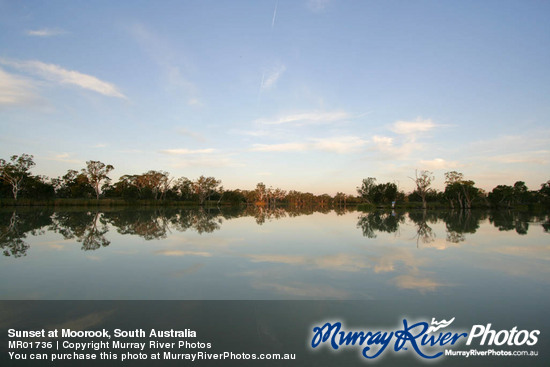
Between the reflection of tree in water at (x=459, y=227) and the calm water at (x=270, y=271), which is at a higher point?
the calm water at (x=270, y=271)

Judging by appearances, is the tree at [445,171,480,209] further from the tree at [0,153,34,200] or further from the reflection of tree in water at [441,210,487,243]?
the tree at [0,153,34,200]

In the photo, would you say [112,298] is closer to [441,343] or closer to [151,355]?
[151,355]

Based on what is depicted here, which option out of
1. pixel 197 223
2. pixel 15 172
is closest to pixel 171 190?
pixel 15 172

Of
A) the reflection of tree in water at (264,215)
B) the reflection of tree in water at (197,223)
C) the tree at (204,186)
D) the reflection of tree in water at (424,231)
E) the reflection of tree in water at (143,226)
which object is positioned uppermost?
the tree at (204,186)

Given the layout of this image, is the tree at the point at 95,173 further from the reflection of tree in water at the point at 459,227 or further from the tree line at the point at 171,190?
the reflection of tree in water at the point at 459,227

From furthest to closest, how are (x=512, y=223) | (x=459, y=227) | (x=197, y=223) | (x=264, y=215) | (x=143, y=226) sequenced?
1. (x=264, y=215)
2. (x=512, y=223)
3. (x=197, y=223)
4. (x=459, y=227)
5. (x=143, y=226)

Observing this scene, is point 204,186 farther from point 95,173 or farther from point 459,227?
point 459,227

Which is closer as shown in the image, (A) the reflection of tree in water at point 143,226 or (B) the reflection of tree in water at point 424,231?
(B) the reflection of tree in water at point 424,231

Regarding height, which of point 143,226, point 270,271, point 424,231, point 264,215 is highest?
point 143,226

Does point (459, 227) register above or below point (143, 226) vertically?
below

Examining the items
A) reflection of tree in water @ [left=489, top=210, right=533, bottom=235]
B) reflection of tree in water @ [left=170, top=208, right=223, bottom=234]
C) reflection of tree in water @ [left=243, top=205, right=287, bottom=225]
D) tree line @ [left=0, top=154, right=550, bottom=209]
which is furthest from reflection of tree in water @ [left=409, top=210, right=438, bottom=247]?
tree line @ [left=0, top=154, right=550, bottom=209]

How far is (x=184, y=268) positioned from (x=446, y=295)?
16.0 feet

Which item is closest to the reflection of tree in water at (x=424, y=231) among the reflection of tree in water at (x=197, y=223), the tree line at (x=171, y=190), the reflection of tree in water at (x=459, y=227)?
the reflection of tree in water at (x=459, y=227)

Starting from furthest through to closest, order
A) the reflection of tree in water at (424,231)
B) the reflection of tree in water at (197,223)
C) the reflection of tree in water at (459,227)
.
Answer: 1. the reflection of tree in water at (197,223)
2. the reflection of tree in water at (459,227)
3. the reflection of tree in water at (424,231)
